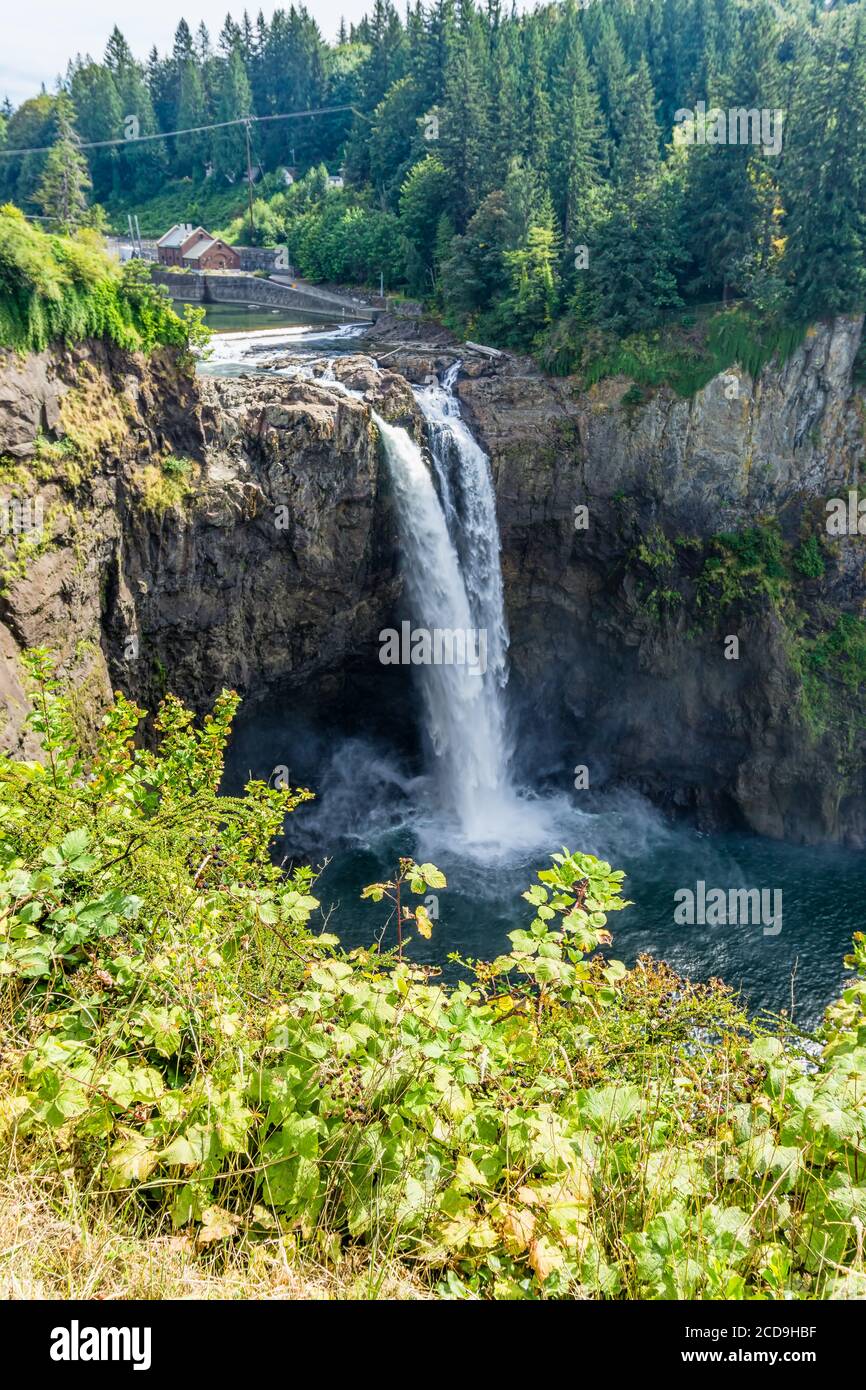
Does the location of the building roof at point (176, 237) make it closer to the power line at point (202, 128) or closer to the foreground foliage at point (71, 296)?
the power line at point (202, 128)

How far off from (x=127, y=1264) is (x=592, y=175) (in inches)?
1614

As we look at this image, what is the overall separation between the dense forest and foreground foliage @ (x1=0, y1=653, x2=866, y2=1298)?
2772 centimetres

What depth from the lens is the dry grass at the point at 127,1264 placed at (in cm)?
329

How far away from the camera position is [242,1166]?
159 inches

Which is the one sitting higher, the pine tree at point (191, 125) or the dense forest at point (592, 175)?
the pine tree at point (191, 125)

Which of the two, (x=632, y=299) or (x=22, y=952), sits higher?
(x=632, y=299)

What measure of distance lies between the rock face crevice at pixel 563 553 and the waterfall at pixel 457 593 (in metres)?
0.74

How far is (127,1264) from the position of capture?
3.42 metres

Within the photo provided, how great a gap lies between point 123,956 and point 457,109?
43.5 meters

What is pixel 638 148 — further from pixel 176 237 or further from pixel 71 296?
pixel 176 237

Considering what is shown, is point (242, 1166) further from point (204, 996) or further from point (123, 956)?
point (123, 956)

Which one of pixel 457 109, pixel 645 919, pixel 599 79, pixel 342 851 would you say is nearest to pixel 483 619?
pixel 342 851

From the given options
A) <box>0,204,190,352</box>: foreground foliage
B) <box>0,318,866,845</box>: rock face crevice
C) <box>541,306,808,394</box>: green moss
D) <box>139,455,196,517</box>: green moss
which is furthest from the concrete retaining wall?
<box>139,455,196,517</box>: green moss

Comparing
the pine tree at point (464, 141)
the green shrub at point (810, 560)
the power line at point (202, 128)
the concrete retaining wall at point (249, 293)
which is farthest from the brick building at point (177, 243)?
the green shrub at point (810, 560)
